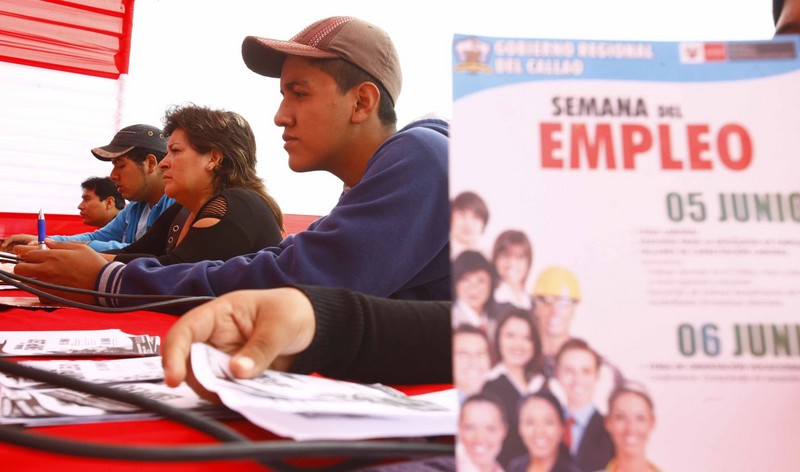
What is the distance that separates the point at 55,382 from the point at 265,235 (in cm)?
114

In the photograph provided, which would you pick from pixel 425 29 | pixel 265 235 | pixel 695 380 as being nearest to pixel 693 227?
pixel 695 380

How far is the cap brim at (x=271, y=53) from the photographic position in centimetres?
100

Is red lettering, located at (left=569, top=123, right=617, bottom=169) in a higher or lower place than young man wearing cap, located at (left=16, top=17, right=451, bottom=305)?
lower

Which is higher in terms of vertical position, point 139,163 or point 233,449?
point 139,163

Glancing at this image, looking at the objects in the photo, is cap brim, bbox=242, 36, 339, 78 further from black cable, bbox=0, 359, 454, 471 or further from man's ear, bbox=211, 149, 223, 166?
black cable, bbox=0, 359, 454, 471

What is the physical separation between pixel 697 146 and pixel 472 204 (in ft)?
0.32

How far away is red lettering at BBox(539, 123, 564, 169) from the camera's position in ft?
0.77

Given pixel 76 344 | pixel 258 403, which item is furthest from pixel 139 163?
pixel 258 403

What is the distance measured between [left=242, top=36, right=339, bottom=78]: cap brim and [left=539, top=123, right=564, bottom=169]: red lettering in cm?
83

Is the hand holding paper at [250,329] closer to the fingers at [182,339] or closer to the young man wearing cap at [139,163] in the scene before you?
the fingers at [182,339]

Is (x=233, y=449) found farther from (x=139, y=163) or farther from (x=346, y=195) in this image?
(x=139, y=163)

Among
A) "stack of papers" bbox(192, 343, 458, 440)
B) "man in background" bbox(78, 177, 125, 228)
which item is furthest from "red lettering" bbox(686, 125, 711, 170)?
"man in background" bbox(78, 177, 125, 228)

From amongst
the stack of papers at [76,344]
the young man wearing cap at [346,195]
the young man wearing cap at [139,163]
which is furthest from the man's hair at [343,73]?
the young man wearing cap at [139,163]

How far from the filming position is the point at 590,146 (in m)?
0.24
